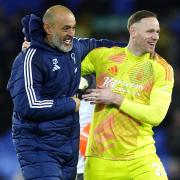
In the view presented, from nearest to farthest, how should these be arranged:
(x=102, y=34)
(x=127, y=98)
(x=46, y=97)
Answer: (x=46, y=97), (x=127, y=98), (x=102, y=34)

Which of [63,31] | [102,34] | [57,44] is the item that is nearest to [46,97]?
[57,44]

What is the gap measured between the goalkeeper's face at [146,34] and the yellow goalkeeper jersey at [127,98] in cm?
12

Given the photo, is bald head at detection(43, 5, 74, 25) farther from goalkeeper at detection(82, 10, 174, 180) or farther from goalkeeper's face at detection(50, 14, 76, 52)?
goalkeeper at detection(82, 10, 174, 180)

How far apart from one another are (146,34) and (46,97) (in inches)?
44.0

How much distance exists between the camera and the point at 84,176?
764 cm

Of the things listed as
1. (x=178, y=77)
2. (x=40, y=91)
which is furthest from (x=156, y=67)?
(x=178, y=77)

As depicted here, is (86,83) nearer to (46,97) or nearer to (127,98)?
(127,98)

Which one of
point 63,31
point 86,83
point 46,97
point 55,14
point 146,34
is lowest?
point 86,83

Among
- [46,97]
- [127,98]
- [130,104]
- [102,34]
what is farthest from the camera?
[102,34]

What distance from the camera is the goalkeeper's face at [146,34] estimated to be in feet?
24.1

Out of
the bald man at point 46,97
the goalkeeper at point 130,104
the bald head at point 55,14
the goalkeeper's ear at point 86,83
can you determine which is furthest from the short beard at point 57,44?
the goalkeeper's ear at point 86,83

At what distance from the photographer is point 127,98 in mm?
7375

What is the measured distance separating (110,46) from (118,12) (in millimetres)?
6643

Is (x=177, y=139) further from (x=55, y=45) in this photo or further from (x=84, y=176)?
(x=55, y=45)
